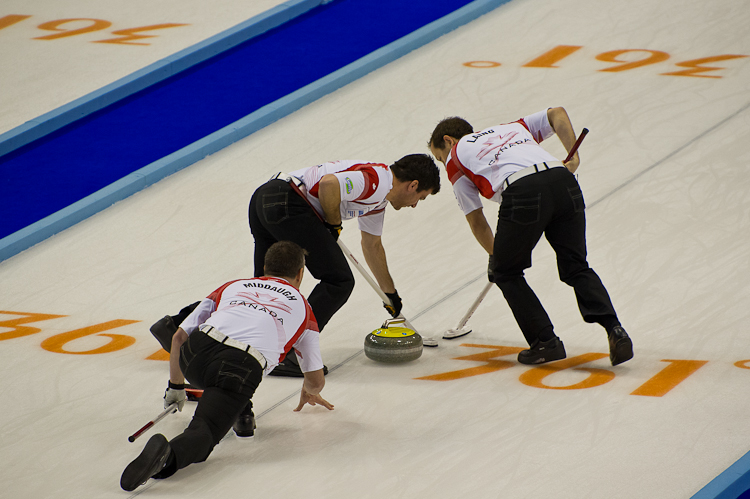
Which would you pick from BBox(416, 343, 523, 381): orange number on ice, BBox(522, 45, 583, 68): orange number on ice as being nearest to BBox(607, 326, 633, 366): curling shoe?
BBox(416, 343, 523, 381): orange number on ice

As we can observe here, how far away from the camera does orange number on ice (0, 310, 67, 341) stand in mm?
4781

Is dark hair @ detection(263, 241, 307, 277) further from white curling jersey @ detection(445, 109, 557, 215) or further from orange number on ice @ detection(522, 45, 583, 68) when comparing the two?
orange number on ice @ detection(522, 45, 583, 68)

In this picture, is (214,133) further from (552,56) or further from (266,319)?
(266,319)

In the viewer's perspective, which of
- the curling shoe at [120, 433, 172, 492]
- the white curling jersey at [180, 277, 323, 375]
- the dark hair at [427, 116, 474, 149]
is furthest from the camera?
the dark hair at [427, 116, 474, 149]

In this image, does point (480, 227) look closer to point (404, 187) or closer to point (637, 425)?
point (404, 187)

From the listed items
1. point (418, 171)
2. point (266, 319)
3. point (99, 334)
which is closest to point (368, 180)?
point (418, 171)

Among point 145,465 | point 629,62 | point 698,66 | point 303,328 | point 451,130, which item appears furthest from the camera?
point 629,62

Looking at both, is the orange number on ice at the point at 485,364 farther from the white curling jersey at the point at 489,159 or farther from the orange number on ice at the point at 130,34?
the orange number on ice at the point at 130,34

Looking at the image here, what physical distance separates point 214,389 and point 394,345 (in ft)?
3.76

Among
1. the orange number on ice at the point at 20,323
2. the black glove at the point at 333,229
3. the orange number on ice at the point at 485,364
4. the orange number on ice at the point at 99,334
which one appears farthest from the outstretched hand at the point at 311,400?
the orange number on ice at the point at 20,323

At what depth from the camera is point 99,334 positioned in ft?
15.7

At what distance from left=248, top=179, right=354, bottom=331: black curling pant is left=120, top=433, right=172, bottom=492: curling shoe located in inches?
47.6

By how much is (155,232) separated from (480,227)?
2.84 metres

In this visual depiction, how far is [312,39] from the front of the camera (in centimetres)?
901
